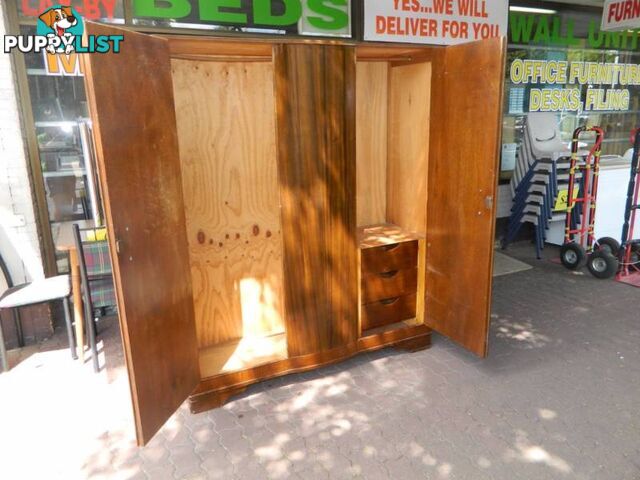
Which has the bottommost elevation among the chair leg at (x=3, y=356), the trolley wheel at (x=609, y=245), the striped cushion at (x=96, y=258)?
the chair leg at (x=3, y=356)

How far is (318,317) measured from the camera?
9.92 feet

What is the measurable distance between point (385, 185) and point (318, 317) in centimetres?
131

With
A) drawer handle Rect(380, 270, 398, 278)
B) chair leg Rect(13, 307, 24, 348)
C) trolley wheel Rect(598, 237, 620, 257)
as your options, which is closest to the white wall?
chair leg Rect(13, 307, 24, 348)

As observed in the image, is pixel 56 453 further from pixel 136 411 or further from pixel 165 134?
pixel 165 134

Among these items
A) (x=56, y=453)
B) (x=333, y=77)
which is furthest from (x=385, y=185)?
(x=56, y=453)

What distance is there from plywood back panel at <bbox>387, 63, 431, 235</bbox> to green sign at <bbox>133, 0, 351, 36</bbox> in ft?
4.33

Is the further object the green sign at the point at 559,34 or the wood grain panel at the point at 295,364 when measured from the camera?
the green sign at the point at 559,34

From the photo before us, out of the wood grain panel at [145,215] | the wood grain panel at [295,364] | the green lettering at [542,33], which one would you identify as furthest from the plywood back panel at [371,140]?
the green lettering at [542,33]

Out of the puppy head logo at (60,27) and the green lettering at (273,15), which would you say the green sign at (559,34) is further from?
the puppy head logo at (60,27)

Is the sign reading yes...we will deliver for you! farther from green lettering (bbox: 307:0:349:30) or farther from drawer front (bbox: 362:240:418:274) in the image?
drawer front (bbox: 362:240:418:274)

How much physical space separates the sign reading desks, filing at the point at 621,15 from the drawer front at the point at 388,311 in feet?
15.9

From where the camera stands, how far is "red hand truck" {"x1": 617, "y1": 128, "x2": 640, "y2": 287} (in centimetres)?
450

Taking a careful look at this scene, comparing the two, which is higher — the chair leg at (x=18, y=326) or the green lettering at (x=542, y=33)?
the green lettering at (x=542, y=33)

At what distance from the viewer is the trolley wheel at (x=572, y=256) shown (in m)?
5.14
